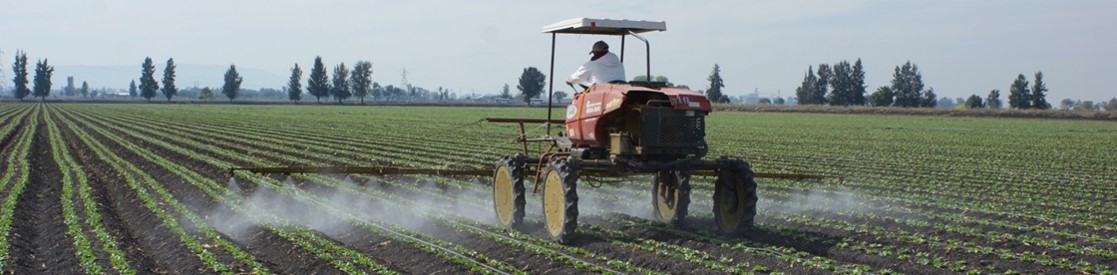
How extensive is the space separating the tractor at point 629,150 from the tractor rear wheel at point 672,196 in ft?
0.05

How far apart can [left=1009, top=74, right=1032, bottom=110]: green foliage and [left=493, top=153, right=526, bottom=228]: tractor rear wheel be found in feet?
412

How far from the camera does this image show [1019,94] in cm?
12825

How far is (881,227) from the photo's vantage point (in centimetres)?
1337

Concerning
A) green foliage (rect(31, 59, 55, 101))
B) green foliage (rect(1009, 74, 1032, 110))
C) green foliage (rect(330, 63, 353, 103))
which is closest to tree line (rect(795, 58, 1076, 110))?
green foliage (rect(1009, 74, 1032, 110))

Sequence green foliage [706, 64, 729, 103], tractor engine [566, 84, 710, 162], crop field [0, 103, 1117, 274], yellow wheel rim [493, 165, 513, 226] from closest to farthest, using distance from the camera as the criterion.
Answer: crop field [0, 103, 1117, 274] → tractor engine [566, 84, 710, 162] → yellow wheel rim [493, 165, 513, 226] → green foliage [706, 64, 729, 103]

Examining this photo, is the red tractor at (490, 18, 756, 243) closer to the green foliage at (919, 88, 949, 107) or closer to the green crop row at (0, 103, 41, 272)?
the green crop row at (0, 103, 41, 272)

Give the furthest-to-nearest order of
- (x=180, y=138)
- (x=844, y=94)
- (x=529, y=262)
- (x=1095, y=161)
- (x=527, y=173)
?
(x=844, y=94) < (x=180, y=138) < (x=1095, y=161) < (x=527, y=173) < (x=529, y=262)

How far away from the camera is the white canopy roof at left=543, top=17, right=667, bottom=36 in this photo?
38.7ft

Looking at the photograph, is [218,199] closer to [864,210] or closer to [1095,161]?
[864,210]

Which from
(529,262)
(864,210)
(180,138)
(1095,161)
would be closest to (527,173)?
(529,262)

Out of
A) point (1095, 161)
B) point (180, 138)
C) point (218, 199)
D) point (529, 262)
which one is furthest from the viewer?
point (180, 138)

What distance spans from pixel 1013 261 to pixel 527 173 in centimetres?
532

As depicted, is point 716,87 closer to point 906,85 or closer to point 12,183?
point 906,85

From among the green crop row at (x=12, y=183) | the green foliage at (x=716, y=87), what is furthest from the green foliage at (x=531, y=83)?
the green crop row at (x=12, y=183)
